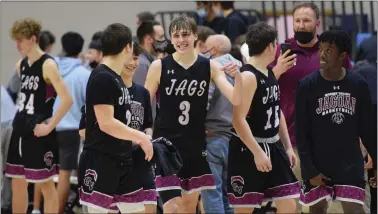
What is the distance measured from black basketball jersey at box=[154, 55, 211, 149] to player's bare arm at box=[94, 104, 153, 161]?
1.16 meters

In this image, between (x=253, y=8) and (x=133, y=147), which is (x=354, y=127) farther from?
(x=253, y=8)

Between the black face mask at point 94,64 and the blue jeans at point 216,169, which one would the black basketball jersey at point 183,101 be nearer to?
the blue jeans at point 216,169

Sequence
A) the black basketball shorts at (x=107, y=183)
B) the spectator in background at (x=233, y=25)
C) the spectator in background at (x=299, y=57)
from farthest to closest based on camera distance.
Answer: the spectator in background at (x=233, y=25)
the spectator in background at (x=299, y=57)
the black basketball shorts at (x=107, y=183)

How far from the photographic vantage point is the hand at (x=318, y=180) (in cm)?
699

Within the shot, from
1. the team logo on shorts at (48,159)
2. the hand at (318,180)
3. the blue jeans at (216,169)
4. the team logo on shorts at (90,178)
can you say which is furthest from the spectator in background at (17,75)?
the hand at (318,180)

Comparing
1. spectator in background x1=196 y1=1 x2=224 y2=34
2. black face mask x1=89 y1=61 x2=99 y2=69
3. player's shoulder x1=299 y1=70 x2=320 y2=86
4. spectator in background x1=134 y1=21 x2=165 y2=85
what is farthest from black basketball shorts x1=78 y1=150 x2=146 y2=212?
spectator in background x1=196 y1=1 x2=224 y2=34

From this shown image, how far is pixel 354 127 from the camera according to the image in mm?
6996

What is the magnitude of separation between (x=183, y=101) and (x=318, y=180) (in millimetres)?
1322

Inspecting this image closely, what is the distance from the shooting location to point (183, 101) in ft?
24.8

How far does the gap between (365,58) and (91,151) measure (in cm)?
492

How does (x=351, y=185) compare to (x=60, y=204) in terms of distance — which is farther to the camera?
(x=60, y=204)

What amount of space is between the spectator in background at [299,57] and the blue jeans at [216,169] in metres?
0.70

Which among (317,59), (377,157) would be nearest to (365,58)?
(317,59)

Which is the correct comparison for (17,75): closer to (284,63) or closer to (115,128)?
(284,63)
